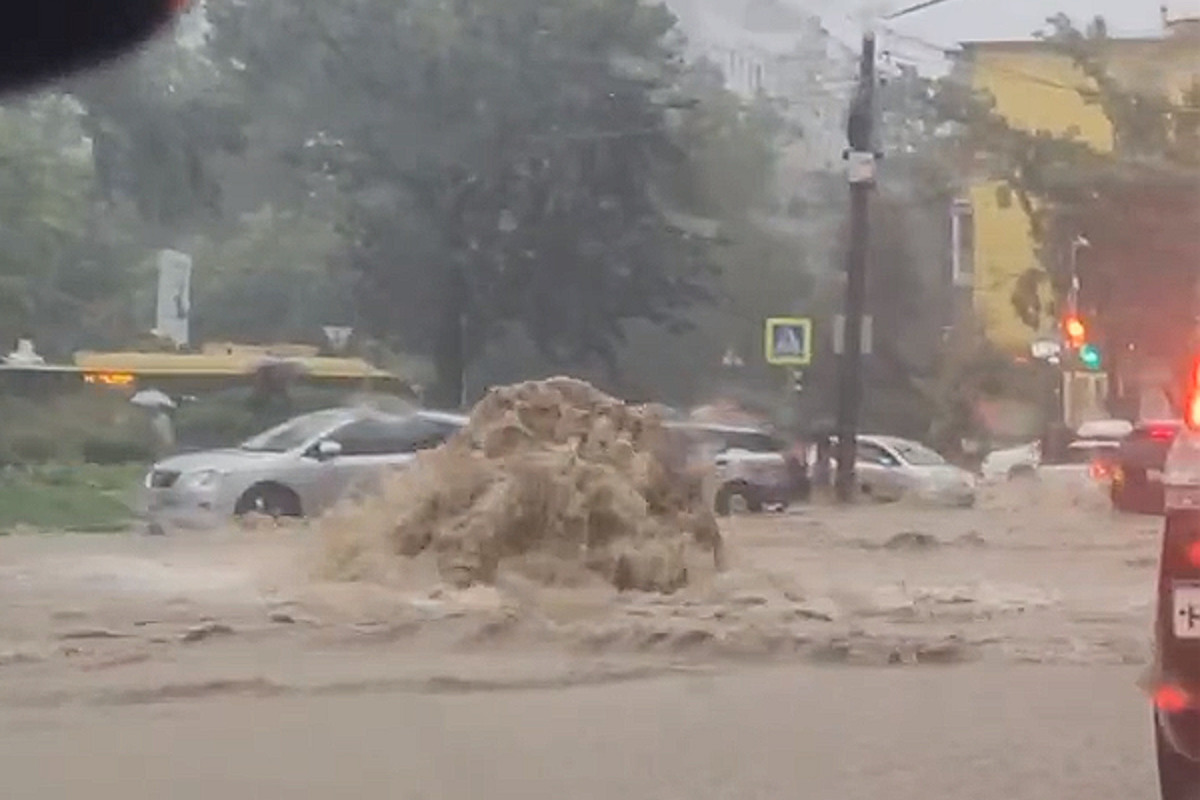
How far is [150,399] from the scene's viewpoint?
Result: 1312 cm

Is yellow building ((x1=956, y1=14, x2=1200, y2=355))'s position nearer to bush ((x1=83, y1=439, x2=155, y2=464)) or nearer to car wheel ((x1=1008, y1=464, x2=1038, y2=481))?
car wheel ((x1=1008, y1=464, x2=1038, y2=481))

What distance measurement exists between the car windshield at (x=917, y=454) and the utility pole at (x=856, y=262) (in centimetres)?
29

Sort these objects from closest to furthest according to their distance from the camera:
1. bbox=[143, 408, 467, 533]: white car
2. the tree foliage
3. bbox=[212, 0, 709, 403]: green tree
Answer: bbox=[143, 408, 467, 533]: white car
bbox=[212, 0, 709, 403]: green tree
the tree foliage

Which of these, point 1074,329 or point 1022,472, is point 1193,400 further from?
point 1074,329

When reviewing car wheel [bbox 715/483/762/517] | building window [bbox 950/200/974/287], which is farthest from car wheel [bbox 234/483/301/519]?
building window [bbox 950/200/974/287]

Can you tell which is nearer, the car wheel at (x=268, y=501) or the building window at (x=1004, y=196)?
the car wheel at (x=268, y=501)

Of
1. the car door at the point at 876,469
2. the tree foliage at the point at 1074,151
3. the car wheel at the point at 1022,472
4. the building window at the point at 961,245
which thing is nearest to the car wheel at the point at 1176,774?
the car door at the point at 876,469

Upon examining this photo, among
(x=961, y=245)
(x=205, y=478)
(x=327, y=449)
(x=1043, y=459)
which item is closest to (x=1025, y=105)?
(x=961, y=245)

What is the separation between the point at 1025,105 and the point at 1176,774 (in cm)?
1146

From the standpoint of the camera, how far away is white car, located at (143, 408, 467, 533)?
Answer: 13.3m

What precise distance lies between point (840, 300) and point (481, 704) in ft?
21.5

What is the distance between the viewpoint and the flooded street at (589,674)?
7.84 meters

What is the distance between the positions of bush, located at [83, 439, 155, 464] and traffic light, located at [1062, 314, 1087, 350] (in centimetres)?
637

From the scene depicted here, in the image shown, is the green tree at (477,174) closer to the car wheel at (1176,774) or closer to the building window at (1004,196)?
the building window at (1004,196)
